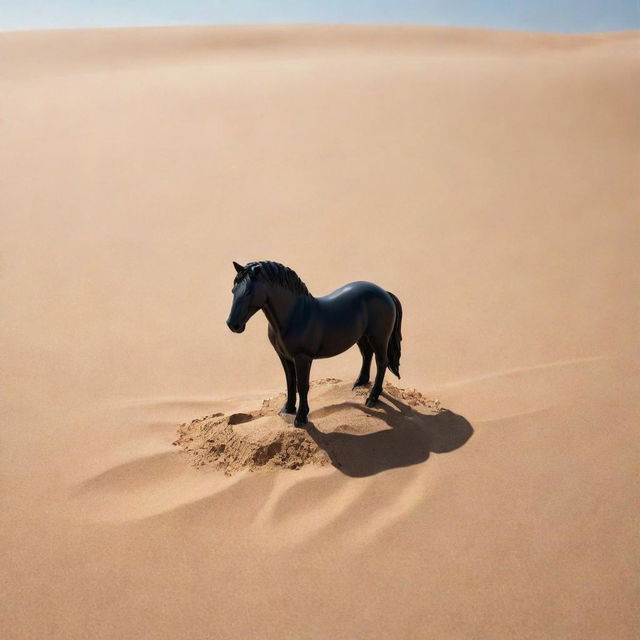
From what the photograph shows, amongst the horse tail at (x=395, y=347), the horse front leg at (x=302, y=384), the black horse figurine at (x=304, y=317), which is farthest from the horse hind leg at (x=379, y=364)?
the horse front leg at (x=302, y=384)

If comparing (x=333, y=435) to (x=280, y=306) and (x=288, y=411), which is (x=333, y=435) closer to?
(x=288, y=411)

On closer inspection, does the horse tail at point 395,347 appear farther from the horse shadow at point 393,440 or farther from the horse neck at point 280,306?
the horse neck at point 280,306

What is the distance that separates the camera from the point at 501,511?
2963 millimetres

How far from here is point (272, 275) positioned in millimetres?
3307

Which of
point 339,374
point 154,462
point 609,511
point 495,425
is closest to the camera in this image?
point 609,511

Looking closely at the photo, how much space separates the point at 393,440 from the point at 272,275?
1265 mm

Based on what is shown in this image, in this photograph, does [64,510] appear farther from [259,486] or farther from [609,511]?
[609,511]

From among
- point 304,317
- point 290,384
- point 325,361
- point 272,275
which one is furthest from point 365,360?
point 272,275

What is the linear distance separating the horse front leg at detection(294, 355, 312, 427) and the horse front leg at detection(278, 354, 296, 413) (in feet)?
Result: 0.34

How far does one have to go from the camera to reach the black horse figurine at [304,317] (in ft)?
10.6

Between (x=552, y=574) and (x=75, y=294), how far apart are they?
5200 mm

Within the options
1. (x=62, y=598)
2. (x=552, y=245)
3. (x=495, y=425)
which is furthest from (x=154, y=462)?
(x=552, y=245)

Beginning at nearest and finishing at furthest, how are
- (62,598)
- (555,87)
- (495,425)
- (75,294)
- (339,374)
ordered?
1. (62,598)
2. (495,425)
3. (339,374)
4. (75,294)
5. (555,87)

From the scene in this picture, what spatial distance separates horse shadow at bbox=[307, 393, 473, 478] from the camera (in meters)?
3.33
